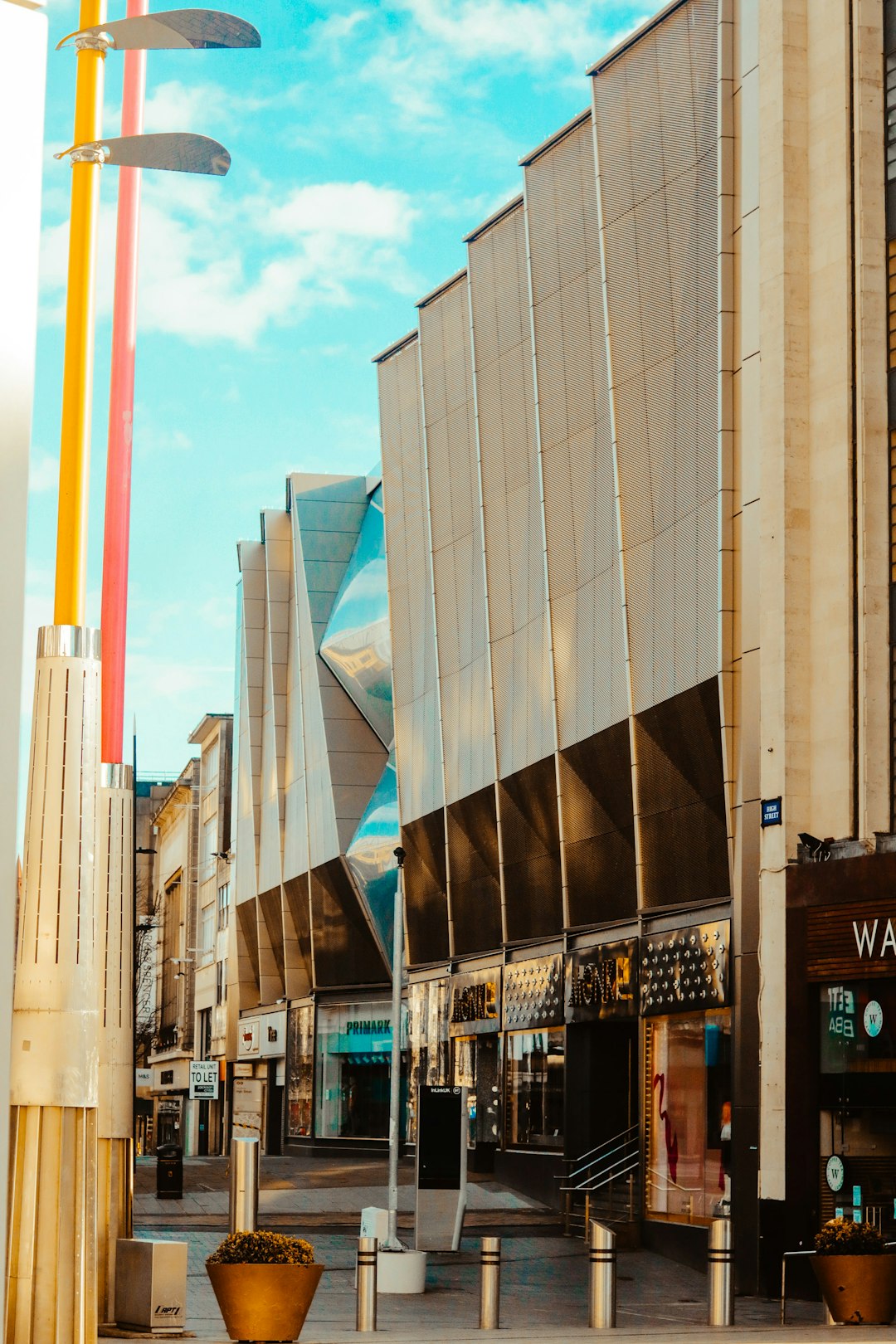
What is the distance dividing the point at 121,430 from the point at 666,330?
16332mm

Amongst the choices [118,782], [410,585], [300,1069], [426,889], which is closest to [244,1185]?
[118,782]

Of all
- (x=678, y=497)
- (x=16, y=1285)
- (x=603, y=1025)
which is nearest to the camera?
(x=16, y=1285)

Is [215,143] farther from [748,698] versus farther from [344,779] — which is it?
[344,779]

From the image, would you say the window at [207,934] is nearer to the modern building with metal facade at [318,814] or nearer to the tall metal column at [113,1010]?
the modern building with metal facade at [318,814]

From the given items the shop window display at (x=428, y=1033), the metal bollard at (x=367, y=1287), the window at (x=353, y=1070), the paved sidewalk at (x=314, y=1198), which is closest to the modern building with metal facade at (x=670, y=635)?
the shop window display at (x=428, y=1033)

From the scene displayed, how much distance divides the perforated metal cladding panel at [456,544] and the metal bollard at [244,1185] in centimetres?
2139

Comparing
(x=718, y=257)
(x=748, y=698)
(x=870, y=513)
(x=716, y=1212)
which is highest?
(x=718, y=257)

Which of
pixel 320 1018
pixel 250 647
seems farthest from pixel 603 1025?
pixel 250 647

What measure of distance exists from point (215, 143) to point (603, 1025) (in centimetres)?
2448

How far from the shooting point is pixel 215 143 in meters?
13.5

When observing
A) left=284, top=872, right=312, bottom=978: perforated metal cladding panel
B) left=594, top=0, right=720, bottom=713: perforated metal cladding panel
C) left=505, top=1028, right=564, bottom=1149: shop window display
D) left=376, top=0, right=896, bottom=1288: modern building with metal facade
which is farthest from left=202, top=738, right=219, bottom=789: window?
left=594, top=0, right=720, bottom=713: perforated metal cladding panel

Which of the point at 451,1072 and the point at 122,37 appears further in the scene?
the point at 451,1072

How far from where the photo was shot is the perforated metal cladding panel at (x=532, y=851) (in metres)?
37.1

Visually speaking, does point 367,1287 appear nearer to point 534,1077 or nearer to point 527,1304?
point 527,1304
